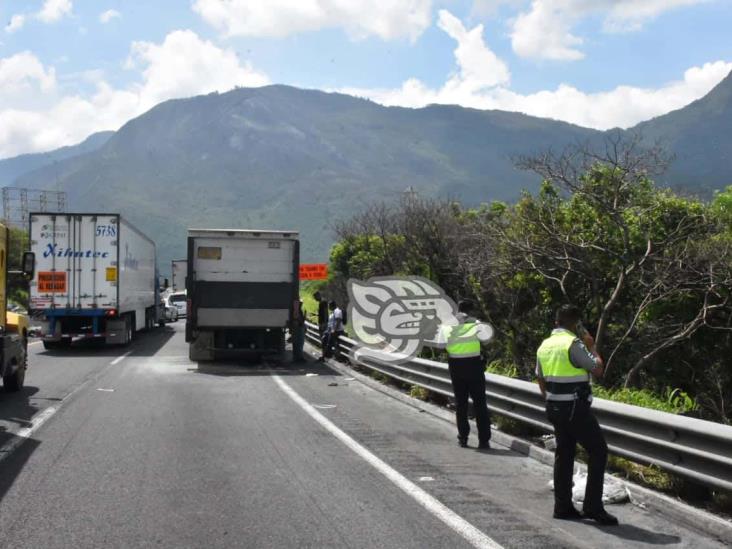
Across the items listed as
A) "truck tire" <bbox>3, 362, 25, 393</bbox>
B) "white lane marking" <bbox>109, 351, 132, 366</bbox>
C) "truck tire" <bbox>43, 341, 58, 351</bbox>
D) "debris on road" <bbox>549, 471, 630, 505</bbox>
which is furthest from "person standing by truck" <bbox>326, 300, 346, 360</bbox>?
"debris on road" <bbox>549, 471, 630, 505</bbox>

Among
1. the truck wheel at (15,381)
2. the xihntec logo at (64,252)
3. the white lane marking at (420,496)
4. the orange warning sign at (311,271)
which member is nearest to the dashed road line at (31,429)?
the truck wheel at (15,381)

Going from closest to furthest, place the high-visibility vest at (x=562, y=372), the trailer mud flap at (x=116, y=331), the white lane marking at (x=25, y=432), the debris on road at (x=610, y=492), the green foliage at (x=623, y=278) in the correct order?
the high-visibility vest at (x=562, y=372), the debris on road at (x=610, y=492), the white lane marking at (x=25, y=432), the green foliage at (x=623, y=278), the trailer mud flap at (x=116, y=331)

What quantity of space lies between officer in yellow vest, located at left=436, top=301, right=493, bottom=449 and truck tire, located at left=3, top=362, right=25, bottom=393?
26.5ft

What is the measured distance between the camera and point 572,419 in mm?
6438

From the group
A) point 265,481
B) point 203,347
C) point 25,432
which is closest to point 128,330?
point 203,347

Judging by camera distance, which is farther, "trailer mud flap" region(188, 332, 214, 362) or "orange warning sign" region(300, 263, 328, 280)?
"orange warning sign" region(300, 263, 328, 280)

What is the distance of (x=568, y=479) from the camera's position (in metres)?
6.47

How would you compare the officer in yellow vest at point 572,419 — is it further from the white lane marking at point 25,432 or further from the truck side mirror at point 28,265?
the truck side mirror at point 28,265

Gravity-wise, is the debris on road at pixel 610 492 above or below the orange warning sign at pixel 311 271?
below

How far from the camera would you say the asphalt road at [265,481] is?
19.3 feet

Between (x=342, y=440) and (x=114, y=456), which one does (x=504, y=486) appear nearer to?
(x=342, y=440)

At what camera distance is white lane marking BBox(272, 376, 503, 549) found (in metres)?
5.82

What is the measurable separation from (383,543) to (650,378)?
1630 cm

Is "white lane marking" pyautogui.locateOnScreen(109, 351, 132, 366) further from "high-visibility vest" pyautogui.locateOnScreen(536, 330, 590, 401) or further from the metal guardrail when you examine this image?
"high-visibility vest" pyautogui.locateOnScreen(536, 330, 590, 401)
